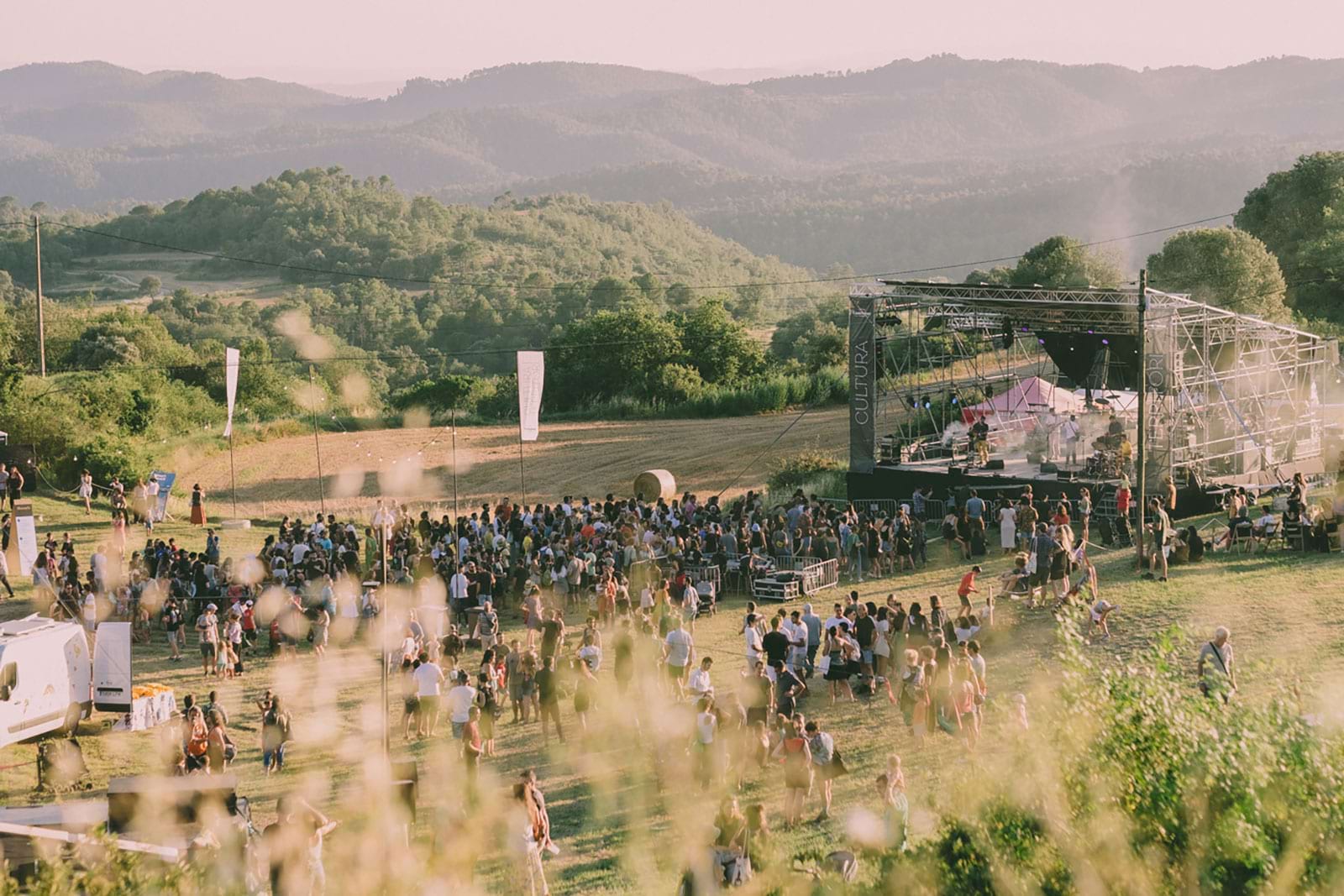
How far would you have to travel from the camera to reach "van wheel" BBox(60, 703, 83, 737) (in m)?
16.1

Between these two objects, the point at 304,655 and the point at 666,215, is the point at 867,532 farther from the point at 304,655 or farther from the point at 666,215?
the point at 666,215

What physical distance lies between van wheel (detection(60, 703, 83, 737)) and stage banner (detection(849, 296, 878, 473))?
1674 centimetres

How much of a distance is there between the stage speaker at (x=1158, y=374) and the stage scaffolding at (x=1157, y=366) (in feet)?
0.06

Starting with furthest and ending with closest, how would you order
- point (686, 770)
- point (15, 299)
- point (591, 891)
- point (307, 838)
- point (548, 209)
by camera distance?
point (548, 209) → point (15, 299) → point (686, 770) → point (591, 891) → point (307, 838)

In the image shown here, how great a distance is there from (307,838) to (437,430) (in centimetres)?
3933

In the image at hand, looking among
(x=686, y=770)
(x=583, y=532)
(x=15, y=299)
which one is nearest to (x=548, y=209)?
(x=15, y=299)

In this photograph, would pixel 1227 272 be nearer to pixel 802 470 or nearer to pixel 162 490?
pixel 802 470

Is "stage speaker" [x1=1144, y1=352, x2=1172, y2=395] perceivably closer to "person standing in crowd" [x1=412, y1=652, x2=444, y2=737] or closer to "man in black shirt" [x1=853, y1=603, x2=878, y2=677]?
"man in black shirt" [x1=853, y1=603, x2=878, y2=677]

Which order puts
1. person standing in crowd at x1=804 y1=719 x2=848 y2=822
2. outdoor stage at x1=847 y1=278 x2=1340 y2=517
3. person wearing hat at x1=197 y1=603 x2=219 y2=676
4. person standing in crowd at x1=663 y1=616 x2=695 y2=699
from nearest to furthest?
person standing in crowd at x1=804 y1=719 x2=848 y2=822, person standing in crowd at x1=663 y1=616 x2=695 y2=699, person wearing hat at x1=197 y1=603 x2=219 y2=676, outdoor stage at x1=847 y1=278 x2=1340 y2=517

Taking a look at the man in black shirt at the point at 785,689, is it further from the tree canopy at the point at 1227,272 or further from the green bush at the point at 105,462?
the tree canopy at the point at 1227,272

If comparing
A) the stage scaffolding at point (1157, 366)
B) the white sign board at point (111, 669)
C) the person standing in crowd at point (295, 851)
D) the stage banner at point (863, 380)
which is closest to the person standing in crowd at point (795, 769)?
the person standing in crowd at point (295, 851)

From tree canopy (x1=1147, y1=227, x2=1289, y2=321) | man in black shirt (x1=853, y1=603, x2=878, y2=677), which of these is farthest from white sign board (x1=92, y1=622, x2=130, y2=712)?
tree canopy (x1=1147, y1=227, x2=1289, y2=321)

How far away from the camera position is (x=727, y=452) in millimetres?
41156

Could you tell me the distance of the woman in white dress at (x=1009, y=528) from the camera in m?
22.8
